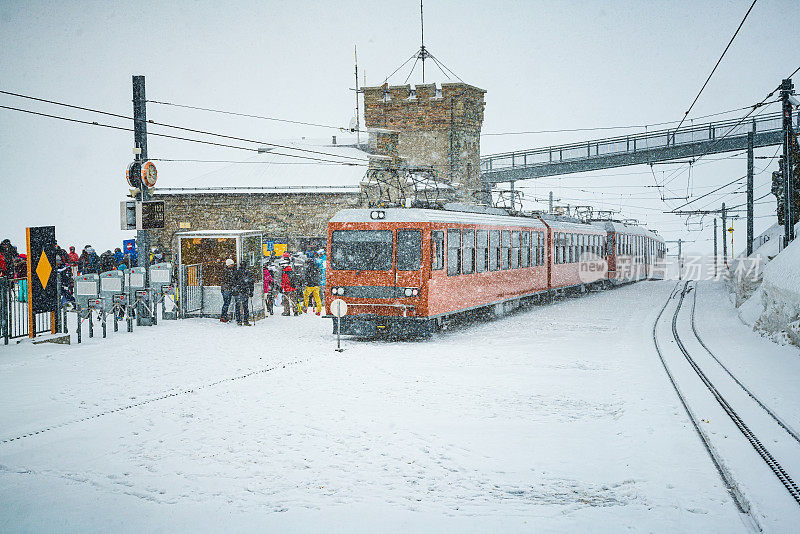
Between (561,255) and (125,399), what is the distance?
19.1 metres

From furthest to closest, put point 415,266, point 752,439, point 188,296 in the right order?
point 188,296
point 415,266
point 752,439

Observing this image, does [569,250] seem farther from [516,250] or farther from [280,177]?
[280,177]

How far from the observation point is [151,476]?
6188mm

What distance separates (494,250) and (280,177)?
68.2 ft

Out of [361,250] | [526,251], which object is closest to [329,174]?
[526,251]

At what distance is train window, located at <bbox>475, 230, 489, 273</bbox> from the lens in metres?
17.1

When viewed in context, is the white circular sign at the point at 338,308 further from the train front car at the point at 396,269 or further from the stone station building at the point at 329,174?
the stone station building at the point at 329,174

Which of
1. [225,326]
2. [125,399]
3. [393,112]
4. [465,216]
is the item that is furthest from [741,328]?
[393,112]

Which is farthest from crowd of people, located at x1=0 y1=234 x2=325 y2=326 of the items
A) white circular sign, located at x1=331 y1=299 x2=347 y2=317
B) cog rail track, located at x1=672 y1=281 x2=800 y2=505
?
cog rail track, located at x1=672 y1=281 x2=800 y2=505

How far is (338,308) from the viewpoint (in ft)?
43.9

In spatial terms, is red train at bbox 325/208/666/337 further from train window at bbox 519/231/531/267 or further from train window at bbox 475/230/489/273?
train window at bbox 519/231/531/267

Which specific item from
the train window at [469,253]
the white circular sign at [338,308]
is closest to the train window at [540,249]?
the train window at [469,253]

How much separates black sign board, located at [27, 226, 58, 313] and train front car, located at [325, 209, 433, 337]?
561 cm

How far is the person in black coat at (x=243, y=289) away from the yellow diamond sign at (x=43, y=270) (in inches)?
169
